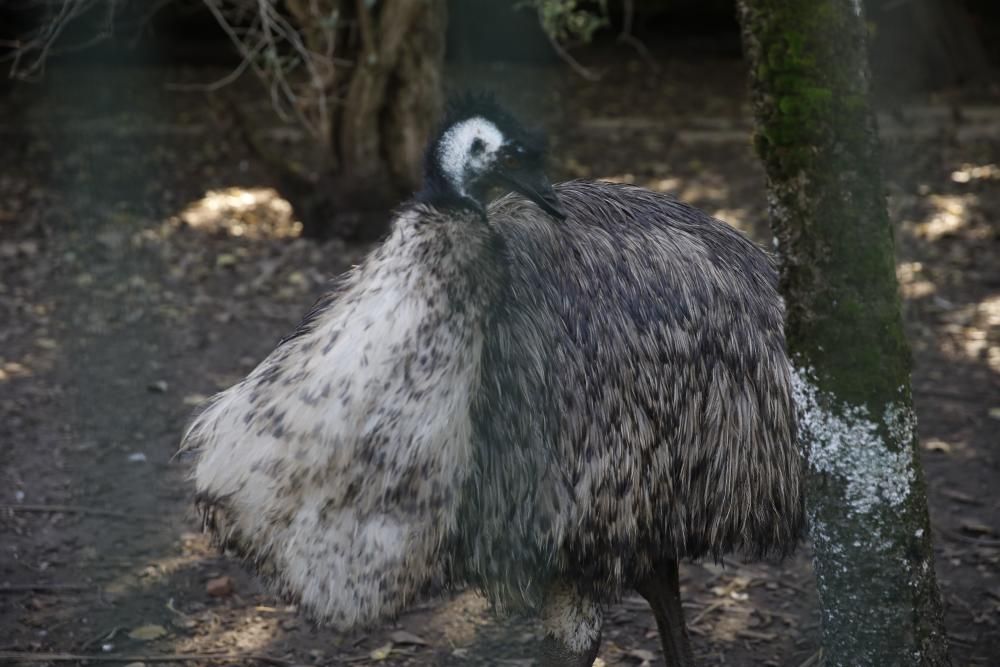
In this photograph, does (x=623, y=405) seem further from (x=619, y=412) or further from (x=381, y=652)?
(x=381, y=652)

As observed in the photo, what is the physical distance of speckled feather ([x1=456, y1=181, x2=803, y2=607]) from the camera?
2496 mm

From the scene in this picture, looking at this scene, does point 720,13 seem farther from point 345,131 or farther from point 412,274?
point 412,274

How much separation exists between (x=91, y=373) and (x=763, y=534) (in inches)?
131

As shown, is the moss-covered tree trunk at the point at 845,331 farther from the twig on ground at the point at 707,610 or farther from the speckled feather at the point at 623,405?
the twig on ground at the point at 707,610

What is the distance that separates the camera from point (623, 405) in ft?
8.56

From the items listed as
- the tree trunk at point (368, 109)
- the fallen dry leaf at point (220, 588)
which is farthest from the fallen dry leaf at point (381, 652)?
the tree trunk at point (368, 109)

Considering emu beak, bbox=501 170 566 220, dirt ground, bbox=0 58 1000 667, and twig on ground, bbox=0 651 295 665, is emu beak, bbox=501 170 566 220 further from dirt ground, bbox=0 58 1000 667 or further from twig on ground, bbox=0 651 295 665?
twig on ground, bbox=0 651 295 665

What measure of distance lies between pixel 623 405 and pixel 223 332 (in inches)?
135

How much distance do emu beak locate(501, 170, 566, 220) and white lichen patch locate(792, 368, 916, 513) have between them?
1.97 feet

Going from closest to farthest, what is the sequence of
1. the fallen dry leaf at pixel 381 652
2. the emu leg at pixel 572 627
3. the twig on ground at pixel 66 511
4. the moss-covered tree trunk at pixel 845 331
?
the moss-covered tree trunk at pixel 845 331 < the emu leg at pixel 572 627 < the fallen dry leaf at pixel 381 652 < the twig on ground at pixel 66 511

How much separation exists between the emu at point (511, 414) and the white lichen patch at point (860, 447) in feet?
1.22

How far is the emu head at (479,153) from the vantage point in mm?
2514

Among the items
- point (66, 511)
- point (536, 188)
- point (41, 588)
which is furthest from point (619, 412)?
point (66, 511)

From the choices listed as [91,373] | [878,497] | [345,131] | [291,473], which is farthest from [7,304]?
[878,497]
